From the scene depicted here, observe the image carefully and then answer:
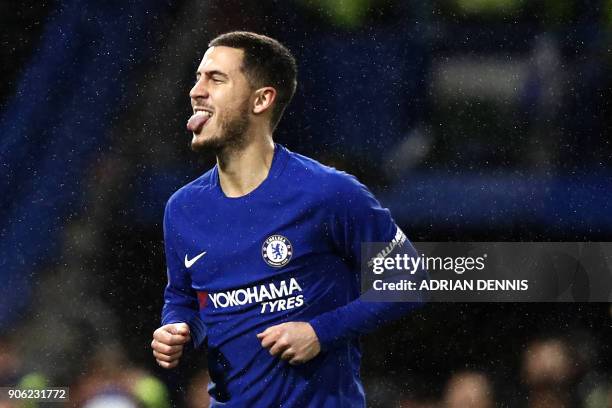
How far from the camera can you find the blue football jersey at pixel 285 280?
5.98 feet

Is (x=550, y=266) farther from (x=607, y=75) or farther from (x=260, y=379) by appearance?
(x=260, y=379)

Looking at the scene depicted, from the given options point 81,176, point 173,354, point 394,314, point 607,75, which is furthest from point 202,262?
point 607,75

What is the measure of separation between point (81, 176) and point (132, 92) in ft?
0.85

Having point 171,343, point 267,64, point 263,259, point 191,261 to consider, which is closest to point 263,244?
point 263,259

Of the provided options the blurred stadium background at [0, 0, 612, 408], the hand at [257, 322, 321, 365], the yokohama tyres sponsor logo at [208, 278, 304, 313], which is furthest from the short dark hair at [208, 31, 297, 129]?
the hand at [257, 322, 321, 365]

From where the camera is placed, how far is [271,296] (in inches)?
73.4

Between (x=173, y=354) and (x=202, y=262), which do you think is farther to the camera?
(x=202, y=262)

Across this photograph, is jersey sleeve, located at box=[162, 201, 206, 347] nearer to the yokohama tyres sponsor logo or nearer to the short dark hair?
the yokohama tyres sponsor logo

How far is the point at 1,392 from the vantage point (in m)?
2.31

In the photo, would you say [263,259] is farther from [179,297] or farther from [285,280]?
[179,297]

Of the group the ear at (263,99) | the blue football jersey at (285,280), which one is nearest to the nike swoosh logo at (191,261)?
the blue football jersey at (285,280)

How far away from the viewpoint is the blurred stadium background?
2180mm

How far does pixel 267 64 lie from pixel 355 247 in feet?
1.55

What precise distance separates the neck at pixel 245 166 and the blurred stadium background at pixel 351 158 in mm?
274
